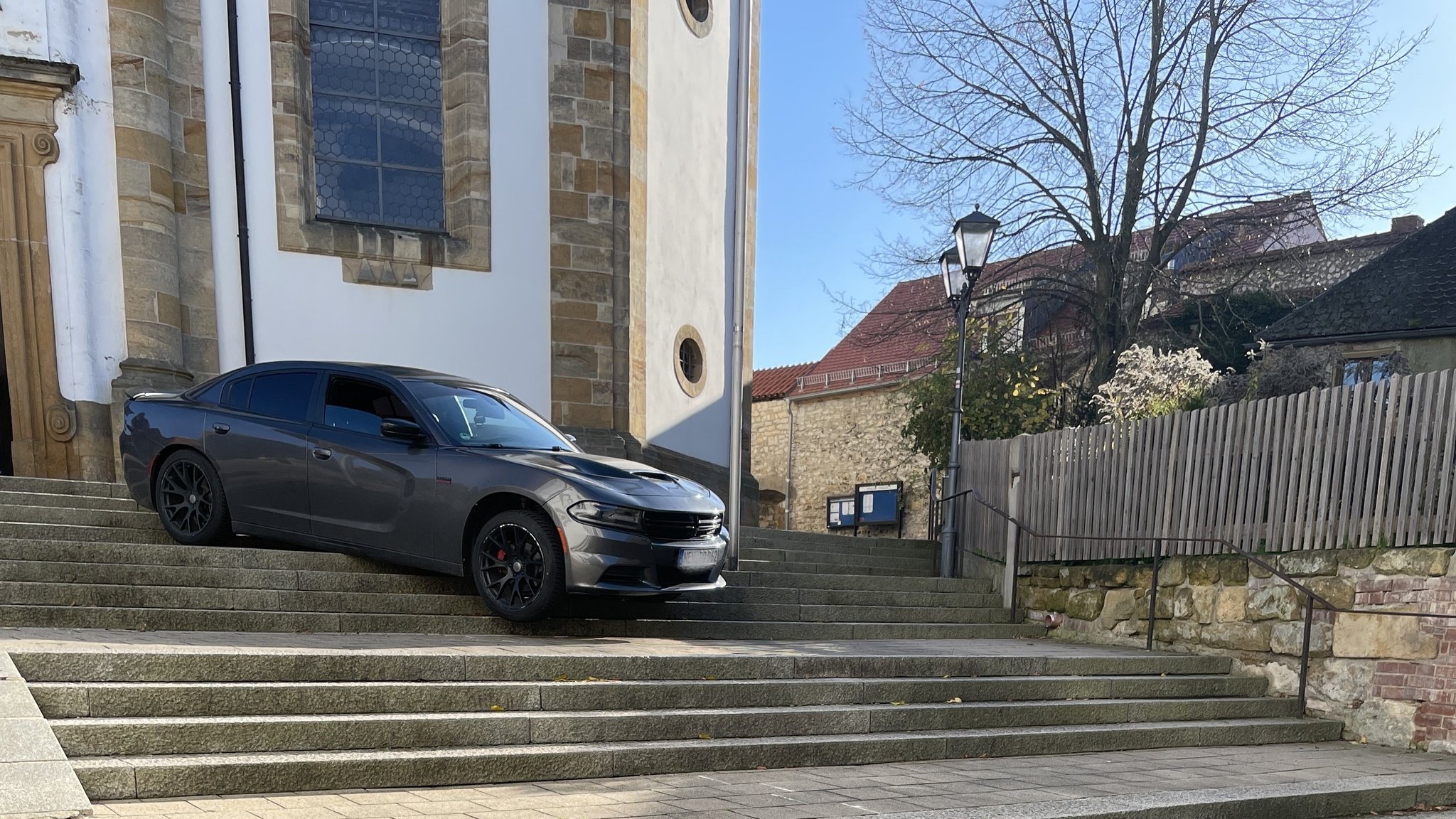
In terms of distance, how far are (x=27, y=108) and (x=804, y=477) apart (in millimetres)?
23814

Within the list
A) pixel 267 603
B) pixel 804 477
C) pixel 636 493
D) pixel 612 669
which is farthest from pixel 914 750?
pixel 804 477

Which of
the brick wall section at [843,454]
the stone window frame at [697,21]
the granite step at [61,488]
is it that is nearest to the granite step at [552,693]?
the granite step at [61,488]

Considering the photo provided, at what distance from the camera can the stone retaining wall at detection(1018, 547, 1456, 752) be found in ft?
24.3

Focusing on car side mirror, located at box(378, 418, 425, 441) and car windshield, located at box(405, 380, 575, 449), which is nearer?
car side mirror, located at box(378, 418, 425, 441)

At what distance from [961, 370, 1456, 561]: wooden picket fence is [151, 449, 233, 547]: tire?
25.3ft

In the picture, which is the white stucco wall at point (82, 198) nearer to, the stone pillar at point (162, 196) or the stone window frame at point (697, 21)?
the stone pillar at point (162, 196)

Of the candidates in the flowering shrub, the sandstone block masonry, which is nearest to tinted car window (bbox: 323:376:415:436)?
the flowering shrub

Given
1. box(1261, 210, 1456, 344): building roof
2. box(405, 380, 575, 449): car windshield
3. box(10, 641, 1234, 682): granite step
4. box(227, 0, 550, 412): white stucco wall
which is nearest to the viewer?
Result: box(10, 641, 1234, 682): granite step

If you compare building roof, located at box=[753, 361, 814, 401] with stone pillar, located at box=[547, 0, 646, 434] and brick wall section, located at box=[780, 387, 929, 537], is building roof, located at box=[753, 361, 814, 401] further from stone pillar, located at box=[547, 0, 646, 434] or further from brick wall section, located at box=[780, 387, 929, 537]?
stone pillar, located at box=[547, 0, 646, 434]

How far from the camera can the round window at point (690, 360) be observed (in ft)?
53.5

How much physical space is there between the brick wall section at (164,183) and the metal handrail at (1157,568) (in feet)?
30.0

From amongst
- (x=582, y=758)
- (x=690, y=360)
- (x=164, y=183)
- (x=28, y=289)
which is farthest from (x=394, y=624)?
(x=690, y=360)

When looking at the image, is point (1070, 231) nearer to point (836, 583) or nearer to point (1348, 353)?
point (1348, 353)

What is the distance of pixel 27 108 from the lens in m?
11.8
